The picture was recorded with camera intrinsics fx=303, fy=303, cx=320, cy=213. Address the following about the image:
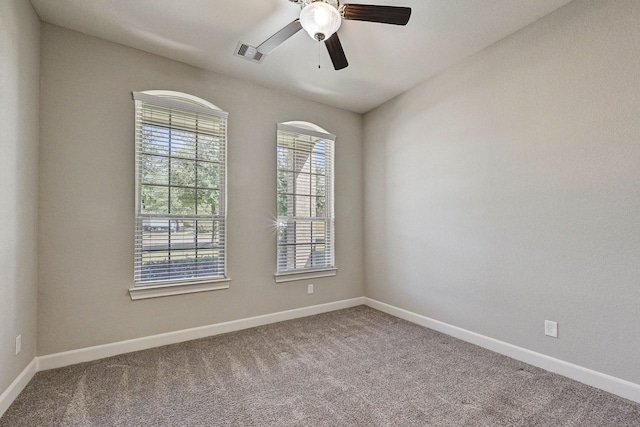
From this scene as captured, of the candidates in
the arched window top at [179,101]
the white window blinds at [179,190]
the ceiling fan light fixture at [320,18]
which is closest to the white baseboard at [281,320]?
the white window blinds at [179,190]

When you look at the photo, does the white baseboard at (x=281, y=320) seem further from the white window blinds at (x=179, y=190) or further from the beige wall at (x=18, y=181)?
the white window blinds at (x=179, y=190)

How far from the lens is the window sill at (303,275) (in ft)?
12.3

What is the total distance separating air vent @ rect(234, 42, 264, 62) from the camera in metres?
2.82

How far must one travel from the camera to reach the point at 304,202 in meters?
4.03

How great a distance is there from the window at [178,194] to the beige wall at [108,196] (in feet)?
0.30

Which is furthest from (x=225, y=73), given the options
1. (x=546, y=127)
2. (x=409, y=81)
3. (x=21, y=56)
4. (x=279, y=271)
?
(x=546, y=127)

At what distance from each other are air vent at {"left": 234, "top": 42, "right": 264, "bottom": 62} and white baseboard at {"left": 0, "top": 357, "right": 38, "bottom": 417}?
3123mm

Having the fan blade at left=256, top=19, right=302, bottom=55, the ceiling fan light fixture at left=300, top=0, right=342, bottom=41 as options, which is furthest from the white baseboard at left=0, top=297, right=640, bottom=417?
the ceiling fan light fixture at left=300, top=0, right=342, bottom=41

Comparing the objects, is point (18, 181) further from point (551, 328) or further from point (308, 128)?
point (551, 328)

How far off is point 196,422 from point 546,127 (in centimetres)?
336

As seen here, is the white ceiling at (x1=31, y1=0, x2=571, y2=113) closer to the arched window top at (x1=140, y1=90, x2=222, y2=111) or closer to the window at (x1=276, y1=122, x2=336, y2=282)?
the arched window top at (x1=140, y1=90, x2=222, y2=111)

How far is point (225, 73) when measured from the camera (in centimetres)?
338

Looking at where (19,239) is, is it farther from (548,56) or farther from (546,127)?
(548,56)

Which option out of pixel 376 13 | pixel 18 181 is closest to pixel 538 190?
pixel 376 13
